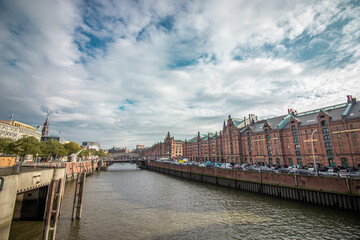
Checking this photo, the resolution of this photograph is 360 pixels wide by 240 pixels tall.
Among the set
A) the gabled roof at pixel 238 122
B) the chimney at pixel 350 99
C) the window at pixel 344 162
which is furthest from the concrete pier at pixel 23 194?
the gabled roof at pixel 238 122

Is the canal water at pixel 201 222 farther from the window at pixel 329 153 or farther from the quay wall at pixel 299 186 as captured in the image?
the window at pixel 329 153

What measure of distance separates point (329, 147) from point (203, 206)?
158 feet

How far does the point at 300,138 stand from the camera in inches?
2319

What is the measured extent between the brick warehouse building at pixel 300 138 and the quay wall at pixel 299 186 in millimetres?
13573

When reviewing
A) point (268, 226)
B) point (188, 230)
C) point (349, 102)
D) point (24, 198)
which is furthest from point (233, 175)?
point (349, 102)

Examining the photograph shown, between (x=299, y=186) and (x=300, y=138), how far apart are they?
3765 centimetres

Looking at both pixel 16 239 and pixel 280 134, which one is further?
pixel 280 134

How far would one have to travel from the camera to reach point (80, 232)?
16.8m

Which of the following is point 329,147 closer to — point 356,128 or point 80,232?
point 356,128

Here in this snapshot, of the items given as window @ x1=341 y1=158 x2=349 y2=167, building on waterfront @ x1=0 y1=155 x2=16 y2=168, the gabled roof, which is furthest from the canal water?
the gabled roof

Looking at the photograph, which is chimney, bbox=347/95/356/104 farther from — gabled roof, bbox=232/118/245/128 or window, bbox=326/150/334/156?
gabled roof, bbox=232/118/245/128

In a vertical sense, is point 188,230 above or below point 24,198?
below

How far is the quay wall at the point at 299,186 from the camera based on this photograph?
22.8m

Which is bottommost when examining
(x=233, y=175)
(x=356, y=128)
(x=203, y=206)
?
(x=203, y=206)
